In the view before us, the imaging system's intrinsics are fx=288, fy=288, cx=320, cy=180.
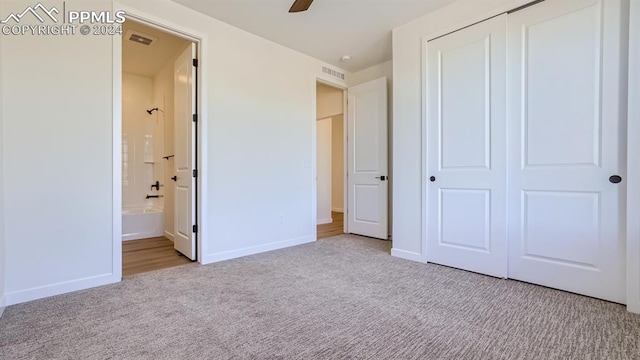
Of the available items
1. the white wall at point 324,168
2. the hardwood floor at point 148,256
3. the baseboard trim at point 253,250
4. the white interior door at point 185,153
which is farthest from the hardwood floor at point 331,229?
the hardwood floor at point 148,256

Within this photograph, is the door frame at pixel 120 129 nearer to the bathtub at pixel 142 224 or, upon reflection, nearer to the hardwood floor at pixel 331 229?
the bathtub at pixel 142 224

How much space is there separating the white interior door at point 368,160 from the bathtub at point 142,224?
2983 millimetres

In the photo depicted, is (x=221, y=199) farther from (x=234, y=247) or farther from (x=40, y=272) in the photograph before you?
(x=40, y=272)

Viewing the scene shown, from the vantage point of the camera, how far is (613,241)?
6.79 feet

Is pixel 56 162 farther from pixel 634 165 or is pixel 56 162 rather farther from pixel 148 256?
pixel 634 165

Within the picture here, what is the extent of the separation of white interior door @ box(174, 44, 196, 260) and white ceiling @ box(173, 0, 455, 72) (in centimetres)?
62

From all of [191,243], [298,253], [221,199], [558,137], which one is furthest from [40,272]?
[558,137]

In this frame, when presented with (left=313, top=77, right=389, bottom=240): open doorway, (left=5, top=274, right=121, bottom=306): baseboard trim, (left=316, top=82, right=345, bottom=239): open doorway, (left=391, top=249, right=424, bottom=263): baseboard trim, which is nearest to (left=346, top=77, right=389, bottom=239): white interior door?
(left=313, top=77, right=389, bottom=240): open doorway

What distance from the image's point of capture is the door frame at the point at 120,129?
249cm

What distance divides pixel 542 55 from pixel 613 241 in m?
1.52

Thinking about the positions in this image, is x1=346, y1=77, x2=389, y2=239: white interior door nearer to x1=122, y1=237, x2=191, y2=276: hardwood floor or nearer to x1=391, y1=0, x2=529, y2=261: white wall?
x1=391, y1=0, x2=529, y2=261: white wall

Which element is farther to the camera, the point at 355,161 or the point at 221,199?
the point at 355,161

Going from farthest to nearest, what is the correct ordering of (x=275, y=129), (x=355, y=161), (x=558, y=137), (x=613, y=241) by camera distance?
(x=355, y=161)
(x=275, y=129)
(x=558, y=137)
(x=613, y=241)

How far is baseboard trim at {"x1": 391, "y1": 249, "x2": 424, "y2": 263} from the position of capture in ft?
10.2
